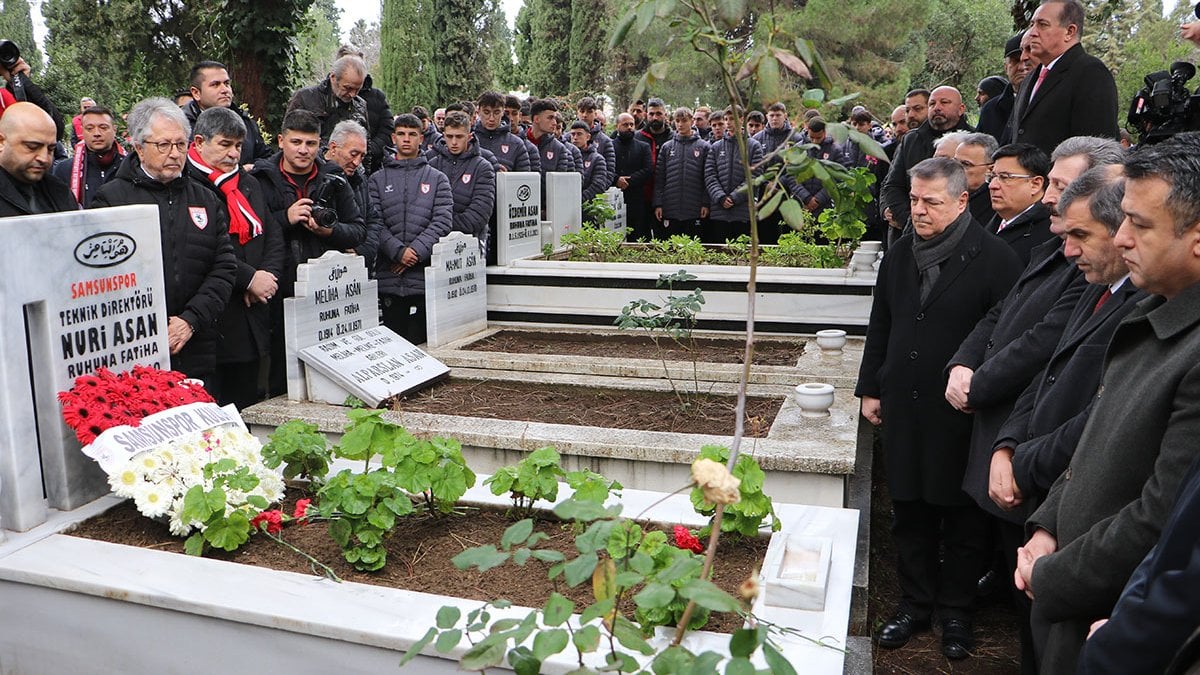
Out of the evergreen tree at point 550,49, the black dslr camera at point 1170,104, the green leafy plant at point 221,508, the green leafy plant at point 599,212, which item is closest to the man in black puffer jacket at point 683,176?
the green leafy plant at point 599,212

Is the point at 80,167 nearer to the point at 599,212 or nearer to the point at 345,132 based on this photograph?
the point at 345,132

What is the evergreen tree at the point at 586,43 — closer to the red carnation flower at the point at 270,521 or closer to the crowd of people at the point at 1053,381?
the crowd of people at the point at 1053,381

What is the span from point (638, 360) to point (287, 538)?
312cm

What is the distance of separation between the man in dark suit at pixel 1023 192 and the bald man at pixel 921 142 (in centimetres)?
282

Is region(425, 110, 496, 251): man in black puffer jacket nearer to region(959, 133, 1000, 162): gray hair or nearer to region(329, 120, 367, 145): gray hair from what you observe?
region(329, 120, 367, 145): gray hair

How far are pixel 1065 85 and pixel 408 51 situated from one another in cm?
2746

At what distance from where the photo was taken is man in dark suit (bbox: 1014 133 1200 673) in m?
2.08

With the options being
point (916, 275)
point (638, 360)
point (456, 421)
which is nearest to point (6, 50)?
point (456, 421)

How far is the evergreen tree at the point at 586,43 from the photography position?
35.8m

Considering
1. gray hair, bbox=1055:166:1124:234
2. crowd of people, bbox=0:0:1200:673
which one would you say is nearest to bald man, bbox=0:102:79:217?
crowd of people, bbox=0:0:1200:673

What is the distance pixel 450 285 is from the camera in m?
6.79

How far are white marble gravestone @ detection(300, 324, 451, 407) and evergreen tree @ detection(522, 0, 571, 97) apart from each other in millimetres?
31993

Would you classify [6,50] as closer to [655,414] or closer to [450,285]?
[450,285]

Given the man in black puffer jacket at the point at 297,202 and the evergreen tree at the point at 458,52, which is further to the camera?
the evergreen tree at the point at 458,52
